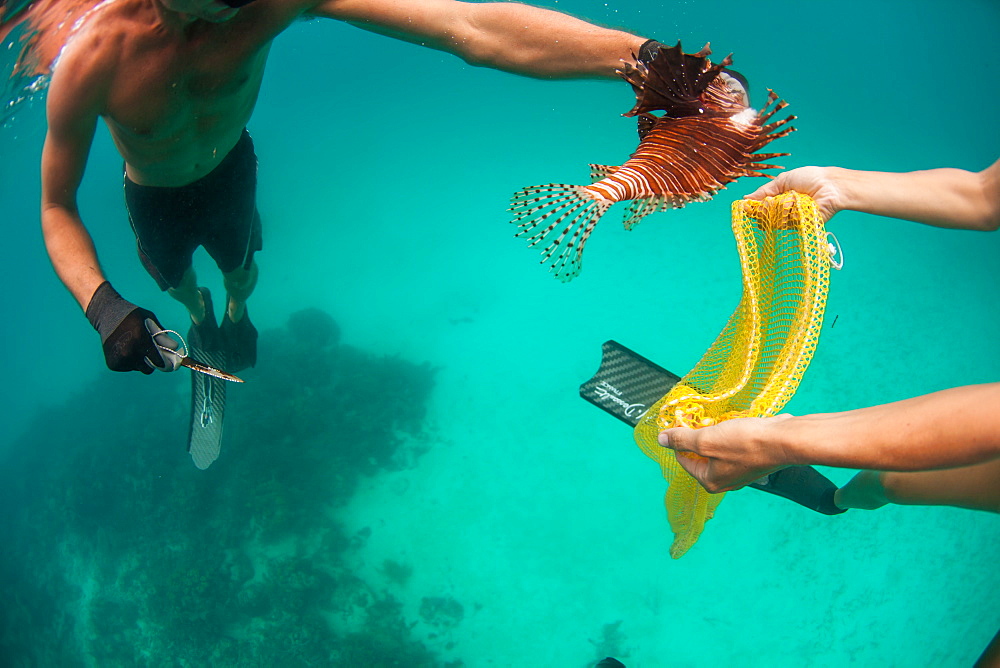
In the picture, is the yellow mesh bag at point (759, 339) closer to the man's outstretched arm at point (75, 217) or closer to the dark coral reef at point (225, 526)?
the man's outstretched arm at point (75, 217)

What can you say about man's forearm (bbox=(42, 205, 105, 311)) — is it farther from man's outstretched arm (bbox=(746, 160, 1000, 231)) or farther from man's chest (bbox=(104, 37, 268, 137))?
man's outstretched arm (bbox=(746, 160, 1000, 231))

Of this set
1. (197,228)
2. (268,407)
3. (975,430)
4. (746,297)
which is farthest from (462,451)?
(975,430)

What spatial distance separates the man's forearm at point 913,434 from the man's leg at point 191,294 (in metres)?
4.37

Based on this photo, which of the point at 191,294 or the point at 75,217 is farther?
the point at 191,294

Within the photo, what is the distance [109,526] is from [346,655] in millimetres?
3584

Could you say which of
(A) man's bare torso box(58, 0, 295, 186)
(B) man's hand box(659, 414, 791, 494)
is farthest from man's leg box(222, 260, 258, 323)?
(B) man's hand box(659, 414, 791, 494)

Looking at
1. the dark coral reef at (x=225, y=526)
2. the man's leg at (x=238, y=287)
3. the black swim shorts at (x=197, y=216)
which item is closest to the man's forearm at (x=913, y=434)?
the black swim shorts at (x=197, y=216)

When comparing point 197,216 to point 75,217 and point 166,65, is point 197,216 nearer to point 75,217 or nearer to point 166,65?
point 75,217

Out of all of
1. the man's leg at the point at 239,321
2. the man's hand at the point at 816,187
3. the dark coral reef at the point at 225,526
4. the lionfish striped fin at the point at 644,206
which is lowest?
the dark coral reef at the point at 225,526

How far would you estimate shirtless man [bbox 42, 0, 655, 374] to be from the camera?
1952 mm

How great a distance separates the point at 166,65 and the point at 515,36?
5.83 feet

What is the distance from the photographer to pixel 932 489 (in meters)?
2.47

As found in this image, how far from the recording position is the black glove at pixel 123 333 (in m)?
2.11

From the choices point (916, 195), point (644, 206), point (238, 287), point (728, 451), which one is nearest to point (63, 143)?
point (238, 287)
